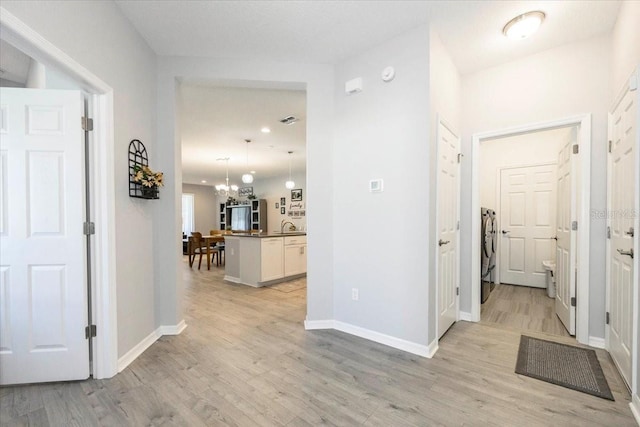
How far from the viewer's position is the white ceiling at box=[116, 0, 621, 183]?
2068 mm

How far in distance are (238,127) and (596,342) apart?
199 inches

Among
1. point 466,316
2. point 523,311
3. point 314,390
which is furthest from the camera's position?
point 523,311

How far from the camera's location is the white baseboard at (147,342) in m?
2.11

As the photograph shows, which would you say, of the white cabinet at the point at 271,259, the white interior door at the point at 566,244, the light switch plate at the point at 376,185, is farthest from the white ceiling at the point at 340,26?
the white cabinet at the point at 271,259

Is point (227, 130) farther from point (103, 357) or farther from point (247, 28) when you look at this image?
point (103, 357)

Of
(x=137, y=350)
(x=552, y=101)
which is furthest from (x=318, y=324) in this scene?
(x=552, y=101)

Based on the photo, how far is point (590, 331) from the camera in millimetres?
2400

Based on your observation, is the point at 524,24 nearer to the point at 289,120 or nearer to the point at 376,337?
the point at 376,337

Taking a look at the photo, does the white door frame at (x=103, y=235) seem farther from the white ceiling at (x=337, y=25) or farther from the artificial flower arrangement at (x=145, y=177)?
the white ceiling at (x=337, y=25)

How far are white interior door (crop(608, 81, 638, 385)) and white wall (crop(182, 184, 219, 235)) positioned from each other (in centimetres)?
1067

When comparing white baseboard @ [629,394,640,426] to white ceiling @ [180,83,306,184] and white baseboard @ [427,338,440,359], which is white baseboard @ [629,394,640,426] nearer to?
white baseboard @ [427,338,440,359]

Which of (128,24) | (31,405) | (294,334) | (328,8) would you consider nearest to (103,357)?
(31,405)

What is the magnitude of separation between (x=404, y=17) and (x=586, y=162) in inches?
79.3

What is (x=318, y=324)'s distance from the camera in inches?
113
